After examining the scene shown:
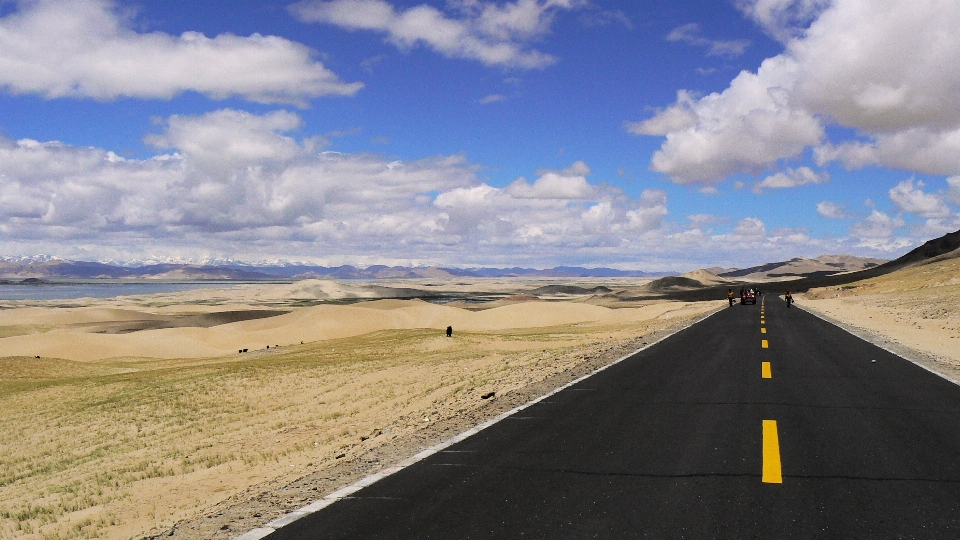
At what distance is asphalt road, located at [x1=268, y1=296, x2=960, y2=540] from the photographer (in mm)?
5824

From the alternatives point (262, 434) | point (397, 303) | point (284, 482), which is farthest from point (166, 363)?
point (397, 303)

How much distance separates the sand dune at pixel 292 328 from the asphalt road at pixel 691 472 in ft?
131

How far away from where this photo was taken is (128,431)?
66.0 feet

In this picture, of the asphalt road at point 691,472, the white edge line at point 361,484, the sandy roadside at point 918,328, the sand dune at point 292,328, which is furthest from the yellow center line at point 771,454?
the sand dune at point 292,328

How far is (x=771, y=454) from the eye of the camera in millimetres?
7980

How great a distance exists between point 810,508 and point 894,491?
122 centimetres

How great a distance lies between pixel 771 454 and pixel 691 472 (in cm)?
135

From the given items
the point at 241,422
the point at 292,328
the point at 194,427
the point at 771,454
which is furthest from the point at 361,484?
the point at 292,328

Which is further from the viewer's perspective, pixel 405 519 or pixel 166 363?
pixel 166 363

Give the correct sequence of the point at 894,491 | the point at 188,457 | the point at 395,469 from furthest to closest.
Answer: the point at 188,457 < the point at 395,469 < the point at 894,491

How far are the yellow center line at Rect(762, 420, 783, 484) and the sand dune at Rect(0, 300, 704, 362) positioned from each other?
137ft

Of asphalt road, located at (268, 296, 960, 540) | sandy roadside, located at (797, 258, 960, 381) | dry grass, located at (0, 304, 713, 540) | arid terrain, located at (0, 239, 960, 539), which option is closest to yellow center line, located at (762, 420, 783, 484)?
asphalt road, located at (268, 296, 960, 540)

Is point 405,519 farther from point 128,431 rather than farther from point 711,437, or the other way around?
point 128,431

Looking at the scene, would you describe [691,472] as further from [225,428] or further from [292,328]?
[292,328]
